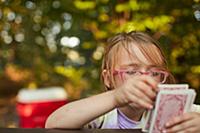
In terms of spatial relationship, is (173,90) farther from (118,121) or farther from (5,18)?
(5,18)

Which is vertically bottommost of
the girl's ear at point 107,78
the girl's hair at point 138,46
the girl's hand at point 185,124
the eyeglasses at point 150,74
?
the girl's hand at point 185,124

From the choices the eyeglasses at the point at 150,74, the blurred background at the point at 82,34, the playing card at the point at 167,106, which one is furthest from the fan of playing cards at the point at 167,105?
the blurred background at the point at 82,34

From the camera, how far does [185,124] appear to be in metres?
0.73

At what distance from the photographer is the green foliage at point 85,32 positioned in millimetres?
2869

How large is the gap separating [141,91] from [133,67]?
27 cm

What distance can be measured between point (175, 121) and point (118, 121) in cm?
35

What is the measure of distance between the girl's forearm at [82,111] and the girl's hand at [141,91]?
0.15 feet

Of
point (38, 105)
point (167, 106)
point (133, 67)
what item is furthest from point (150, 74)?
point (38, 105)

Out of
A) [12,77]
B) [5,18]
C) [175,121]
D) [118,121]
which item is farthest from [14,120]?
[175,121]

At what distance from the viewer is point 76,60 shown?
3584 mm

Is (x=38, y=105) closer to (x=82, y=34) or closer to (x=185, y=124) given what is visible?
(x=82, y=34)

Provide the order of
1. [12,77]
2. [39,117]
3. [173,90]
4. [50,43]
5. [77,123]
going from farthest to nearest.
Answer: [12,77] < [50,43] < [39,117] < [77,123] < [173,90]

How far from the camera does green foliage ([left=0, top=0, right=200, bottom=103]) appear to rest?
2869 millimetres

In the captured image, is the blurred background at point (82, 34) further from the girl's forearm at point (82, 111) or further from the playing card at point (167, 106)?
the playing card at point (167, 106)
